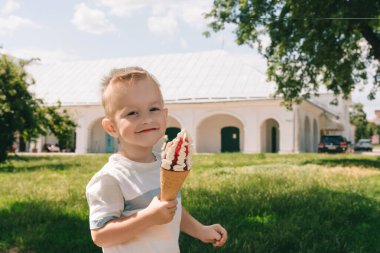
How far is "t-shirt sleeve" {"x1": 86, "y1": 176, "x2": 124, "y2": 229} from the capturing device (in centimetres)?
180

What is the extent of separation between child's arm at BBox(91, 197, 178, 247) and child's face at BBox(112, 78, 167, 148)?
274mm

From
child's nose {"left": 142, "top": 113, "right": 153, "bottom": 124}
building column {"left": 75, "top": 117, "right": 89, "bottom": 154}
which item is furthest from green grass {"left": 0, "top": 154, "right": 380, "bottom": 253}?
building column {"left": 75, "top": 117, "right": 89, "bottom": 154}

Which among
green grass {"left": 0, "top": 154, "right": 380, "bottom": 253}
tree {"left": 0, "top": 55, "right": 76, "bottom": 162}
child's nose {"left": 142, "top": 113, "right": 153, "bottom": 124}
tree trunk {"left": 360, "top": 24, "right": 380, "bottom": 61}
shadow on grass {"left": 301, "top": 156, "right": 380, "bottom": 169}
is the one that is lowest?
green grass {"left": 0, "top": 154, "right": 380, "bottom": 253}

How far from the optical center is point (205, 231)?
2172 millimetres

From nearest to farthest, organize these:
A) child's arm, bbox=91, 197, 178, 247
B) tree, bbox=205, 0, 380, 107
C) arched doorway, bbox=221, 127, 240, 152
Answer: child's arm, bbox=91, 197, 178, 247 → tree, bbox=205, 0, 380, 107 → arched doorway, bbox=221, 127, 240, 152

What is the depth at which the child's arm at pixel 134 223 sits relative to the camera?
66.1 inches

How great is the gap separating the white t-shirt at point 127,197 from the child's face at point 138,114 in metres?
0.12

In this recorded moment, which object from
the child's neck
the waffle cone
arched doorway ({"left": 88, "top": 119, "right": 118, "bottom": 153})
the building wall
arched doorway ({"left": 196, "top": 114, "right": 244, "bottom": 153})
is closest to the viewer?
the waffle cone

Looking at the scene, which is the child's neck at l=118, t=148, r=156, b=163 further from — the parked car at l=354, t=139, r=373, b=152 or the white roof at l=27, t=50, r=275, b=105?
the parked car at l=354, t=139, r=373, b=152

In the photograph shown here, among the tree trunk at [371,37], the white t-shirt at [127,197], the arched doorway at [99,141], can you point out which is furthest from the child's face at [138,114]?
the arched doorway at [99,141]

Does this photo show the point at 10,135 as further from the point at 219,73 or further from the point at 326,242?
the point at 219,73

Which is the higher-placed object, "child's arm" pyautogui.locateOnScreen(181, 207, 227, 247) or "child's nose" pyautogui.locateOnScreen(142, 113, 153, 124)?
"child's nose" pyautogui.locateOnScreen(142, 113, 153, 124)

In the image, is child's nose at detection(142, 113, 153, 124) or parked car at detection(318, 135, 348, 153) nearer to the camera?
child's nose at detection(142, 113, 153, 124)

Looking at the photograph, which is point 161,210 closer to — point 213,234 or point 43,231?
point 213,234
